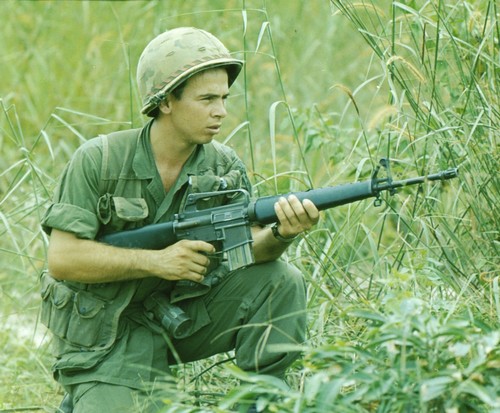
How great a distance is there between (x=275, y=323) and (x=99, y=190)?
2.67 ft

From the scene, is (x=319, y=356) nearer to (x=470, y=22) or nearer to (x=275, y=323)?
(x=275, y=323)

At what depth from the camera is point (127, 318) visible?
436 centimetres

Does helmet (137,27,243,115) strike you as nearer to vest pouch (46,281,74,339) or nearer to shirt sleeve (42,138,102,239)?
shirt sleeve (42,138,102,239)

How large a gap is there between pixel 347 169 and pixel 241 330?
4.51 ft

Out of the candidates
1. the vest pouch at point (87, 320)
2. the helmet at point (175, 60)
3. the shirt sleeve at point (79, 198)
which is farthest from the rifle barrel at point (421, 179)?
the vest pouch at point (87, 320)

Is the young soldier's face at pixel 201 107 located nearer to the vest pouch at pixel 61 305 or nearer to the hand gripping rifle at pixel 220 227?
the hand gripping rifle at pixel 220 227

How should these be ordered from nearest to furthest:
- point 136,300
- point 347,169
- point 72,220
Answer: point 72,220 → point 136,300 → point 347,169

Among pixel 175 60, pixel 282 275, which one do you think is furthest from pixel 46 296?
pixel 175 60

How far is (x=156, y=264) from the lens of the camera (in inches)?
163

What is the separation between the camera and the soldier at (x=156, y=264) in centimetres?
414

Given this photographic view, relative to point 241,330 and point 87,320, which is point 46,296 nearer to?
point 87,320

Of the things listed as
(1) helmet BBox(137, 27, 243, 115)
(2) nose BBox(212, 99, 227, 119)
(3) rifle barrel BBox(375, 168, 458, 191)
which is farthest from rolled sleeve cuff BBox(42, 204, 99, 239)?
(3) rifle barrel BBox(375, 168, 458, 191)

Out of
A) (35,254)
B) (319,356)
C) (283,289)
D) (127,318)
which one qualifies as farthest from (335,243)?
(35,254)

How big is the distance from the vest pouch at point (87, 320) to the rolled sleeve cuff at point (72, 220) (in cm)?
27
